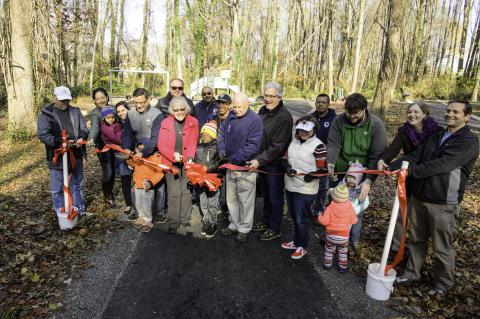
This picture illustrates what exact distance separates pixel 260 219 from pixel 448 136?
11.1 feet

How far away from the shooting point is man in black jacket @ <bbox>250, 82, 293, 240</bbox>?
479 cm

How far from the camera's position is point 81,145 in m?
5.39

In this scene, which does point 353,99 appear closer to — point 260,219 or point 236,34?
point 260,219

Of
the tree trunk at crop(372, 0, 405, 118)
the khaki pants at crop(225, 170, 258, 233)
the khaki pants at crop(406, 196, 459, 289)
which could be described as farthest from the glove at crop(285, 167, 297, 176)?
the tree trunk at crop(372, 0, 405, 118)

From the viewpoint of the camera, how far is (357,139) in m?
4.33

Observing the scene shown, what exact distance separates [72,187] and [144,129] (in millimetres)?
1625

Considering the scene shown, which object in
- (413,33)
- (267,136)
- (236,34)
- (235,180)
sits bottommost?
(235,180)

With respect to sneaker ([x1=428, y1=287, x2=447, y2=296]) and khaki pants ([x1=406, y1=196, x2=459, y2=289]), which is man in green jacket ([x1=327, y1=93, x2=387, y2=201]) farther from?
sneaker ([x1=428, y1=287, x2=447, y2=296])

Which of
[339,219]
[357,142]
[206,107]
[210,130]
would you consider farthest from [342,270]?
[206,107]

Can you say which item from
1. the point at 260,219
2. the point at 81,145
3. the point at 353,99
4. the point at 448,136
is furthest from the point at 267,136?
the point at 81,145

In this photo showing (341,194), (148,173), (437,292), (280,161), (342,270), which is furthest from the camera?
(148,173)

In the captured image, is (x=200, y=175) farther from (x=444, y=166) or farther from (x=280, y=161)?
(x=444, y=166)

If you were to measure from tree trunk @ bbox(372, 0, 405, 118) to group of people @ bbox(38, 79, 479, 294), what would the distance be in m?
5.69

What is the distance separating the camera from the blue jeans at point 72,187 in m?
5.18
